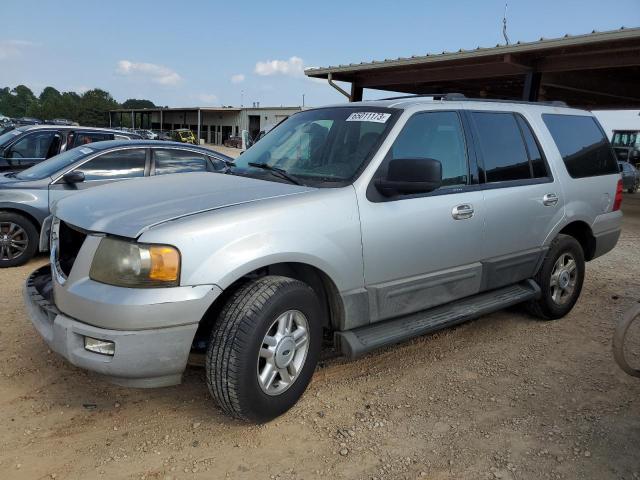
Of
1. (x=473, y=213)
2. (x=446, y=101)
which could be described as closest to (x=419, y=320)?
(x=473, y=213)

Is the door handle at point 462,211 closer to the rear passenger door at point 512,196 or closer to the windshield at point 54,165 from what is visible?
the rear passenger door at point 512,196

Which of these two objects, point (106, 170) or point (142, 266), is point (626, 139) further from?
point (142, 266)

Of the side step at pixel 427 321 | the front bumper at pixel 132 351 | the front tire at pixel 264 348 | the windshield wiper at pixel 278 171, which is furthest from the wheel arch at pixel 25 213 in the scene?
the side step at pixel 427 321

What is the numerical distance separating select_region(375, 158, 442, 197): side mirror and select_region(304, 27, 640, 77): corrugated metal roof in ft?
28.0

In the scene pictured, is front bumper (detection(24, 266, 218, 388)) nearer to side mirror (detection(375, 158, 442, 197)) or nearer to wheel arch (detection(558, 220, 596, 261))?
side mirror (detection(375, 158, 442, 197))

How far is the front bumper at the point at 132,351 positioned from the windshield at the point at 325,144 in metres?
1.35

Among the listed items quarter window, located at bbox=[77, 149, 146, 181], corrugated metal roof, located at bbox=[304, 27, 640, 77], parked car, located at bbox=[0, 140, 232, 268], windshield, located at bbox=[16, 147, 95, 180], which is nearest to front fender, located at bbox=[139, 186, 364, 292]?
parked car, located at bbox=[0, 140, 232, 268]

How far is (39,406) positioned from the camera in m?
3.10

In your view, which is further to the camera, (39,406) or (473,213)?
(473,213)

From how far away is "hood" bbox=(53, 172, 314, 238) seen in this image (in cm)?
270

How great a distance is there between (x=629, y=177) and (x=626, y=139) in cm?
1405

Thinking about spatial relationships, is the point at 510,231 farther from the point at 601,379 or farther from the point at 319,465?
the point at 319,465

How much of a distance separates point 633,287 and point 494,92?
1391cm

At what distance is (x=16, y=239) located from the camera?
6141 millimetres
